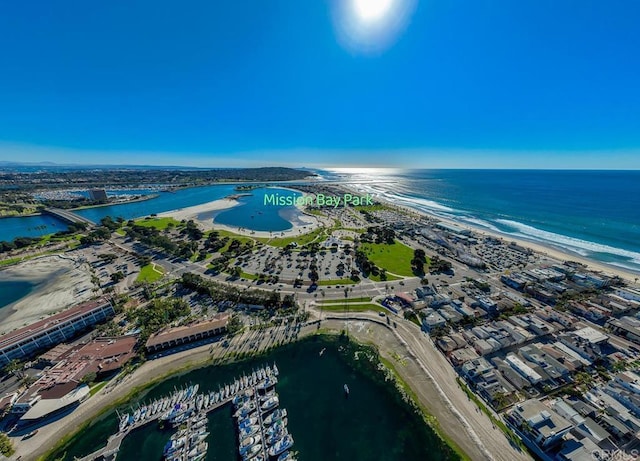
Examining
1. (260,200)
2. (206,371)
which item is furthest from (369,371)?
(260,200)

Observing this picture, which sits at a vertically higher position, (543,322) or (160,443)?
(543,322)

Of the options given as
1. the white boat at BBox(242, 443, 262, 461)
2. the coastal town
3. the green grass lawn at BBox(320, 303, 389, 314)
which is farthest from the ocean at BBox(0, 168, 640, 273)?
the white boat at BBox(242, 443, 262, 461)

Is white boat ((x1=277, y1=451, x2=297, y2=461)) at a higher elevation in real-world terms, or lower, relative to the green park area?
lower

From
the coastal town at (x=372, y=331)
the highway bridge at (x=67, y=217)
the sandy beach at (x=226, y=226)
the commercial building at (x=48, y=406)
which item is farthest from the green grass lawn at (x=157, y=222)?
the commercial building at (x=48, y=406)

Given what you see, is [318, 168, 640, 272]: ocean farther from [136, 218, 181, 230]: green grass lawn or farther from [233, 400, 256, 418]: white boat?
[136, 218, 181, 230]: green grass lawn

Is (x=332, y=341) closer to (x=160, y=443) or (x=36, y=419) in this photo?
→ (x=160, y=443)

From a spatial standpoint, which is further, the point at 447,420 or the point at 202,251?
the point at 202,251

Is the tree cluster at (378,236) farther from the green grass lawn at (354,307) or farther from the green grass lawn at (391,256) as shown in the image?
the green grass lawn at (354,307)
